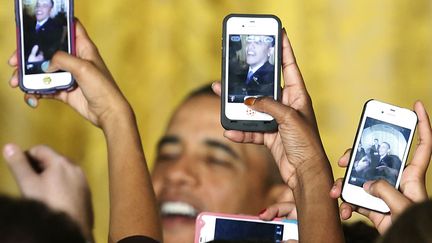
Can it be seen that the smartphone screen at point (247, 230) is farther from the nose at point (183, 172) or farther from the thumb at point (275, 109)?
the nose at point (183, 172)

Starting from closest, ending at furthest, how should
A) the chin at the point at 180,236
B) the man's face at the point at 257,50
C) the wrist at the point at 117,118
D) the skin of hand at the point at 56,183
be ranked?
the skin of hand at the point at 56,183
the wrist at the point at 117,118
the man's face at the point at 257,50
the chin at the point at 180,236

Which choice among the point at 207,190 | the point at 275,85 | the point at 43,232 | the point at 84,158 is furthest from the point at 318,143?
the point at 84,158

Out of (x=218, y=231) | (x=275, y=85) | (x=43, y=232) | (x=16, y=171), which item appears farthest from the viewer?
(x=218, y=231)

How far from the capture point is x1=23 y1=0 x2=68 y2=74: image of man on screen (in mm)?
1486

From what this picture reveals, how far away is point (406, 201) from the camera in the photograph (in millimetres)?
1246

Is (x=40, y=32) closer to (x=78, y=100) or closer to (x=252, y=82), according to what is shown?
(x=78, y=100)

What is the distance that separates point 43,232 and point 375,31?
159cm

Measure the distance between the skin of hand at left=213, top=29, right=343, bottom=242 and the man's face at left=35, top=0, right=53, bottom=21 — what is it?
29 cm

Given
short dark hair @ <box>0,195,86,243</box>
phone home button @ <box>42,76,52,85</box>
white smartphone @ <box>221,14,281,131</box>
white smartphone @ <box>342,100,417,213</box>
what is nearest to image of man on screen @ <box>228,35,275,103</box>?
white smartphone @ <box>221,14,281,131</box>

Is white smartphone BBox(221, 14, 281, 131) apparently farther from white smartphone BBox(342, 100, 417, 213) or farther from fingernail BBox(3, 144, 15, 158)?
fingernail BBox(3, 144, 15, 158)

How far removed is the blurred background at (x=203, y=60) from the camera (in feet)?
7.66

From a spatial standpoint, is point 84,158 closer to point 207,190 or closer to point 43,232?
point 207,190

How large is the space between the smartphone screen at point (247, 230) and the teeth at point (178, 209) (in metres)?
0.79

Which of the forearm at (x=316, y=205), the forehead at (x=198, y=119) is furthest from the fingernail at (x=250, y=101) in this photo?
the forehead at (x=198, y=119)
